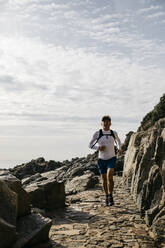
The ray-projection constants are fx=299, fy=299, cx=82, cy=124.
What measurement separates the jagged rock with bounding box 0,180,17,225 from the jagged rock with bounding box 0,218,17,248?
11.5 inches

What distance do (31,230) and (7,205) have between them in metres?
0.88

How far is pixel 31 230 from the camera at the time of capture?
660 cm

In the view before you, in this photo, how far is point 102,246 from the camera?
655 centimetres

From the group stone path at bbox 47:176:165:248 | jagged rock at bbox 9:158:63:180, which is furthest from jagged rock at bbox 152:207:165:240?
jagged rock at bbox 9:158:63:180

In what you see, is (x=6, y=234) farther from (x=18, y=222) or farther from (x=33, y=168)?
(x=33, y=168)

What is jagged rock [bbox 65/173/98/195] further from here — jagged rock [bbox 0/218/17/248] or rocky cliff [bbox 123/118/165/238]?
jagged rock [bbox 0/218/17/248]

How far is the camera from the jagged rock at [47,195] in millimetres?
10219

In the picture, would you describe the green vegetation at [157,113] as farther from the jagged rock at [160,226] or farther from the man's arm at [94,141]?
the jagged rock at [160,226]

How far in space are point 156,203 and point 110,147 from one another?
298 centimetres

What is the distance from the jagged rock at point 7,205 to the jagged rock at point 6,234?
29cm

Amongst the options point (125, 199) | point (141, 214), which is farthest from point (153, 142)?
point (125, 199)

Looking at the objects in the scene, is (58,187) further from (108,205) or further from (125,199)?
(125,199)

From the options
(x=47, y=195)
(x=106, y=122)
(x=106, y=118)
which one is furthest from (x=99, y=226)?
(x=106, y=118)

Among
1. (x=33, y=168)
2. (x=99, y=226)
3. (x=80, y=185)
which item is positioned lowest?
(x=99, y=226)
